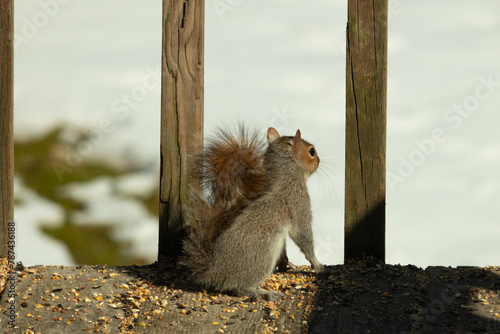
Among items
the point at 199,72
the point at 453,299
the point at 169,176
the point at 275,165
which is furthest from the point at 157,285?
the point at 453,299

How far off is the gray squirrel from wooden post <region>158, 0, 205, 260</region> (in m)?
0.16

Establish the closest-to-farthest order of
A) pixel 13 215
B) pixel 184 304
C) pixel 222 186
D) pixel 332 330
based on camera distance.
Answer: pixel 332 330, pixel 184 304, pixel 222 186, pixel 13 215

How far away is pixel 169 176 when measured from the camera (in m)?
4.86

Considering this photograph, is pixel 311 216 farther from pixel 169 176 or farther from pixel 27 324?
pixel 27 324

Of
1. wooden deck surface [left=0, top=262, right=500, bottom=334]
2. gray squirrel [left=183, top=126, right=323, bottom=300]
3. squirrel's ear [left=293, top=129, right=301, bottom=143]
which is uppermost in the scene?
squirrel's ear [left=293, top=129, right=301, bottom=143]

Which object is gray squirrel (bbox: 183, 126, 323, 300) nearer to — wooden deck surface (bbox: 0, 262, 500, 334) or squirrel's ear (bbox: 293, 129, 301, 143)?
squirrel's ear (bbox: 293, 129, 301, 143)

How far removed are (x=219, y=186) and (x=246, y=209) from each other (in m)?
0.25

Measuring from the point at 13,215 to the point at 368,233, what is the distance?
2.38 meters

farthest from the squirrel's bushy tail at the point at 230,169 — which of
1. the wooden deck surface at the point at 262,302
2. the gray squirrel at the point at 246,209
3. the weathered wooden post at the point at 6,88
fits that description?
the weathered wooden post at the point at 6,88

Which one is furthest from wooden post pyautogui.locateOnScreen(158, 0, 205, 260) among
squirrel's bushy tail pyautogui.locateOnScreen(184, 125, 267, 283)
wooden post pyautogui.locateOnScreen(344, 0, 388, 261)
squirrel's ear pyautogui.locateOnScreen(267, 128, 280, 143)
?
wooden post pyautogui.locateOnScreen(344, 0, 388, 261)

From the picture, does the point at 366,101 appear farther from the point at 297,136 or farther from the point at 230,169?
the point at 230,169

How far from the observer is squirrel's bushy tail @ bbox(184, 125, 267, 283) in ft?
14.8

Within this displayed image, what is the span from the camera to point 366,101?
15.8ft

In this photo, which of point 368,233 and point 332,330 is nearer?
point 332,330
